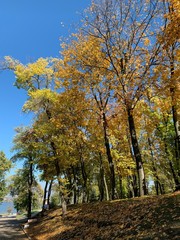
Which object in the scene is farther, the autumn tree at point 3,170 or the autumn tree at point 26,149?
the autumn tree at point 3,170

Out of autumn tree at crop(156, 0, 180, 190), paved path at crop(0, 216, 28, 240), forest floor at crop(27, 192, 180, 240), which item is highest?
autumn tree at crop(156, 0, 180, 190)

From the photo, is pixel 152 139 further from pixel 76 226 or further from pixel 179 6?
pixel 179 6

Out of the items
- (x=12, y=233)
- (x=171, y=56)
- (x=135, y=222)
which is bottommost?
(x=12, y=233)

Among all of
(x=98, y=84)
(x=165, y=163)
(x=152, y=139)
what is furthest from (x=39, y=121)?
(x=165, y=163)

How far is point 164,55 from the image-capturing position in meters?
12.5

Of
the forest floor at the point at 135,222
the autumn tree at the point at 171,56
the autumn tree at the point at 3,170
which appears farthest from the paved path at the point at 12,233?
the autumn tree at the point at 3,170

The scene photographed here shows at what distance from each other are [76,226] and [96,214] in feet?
4.82

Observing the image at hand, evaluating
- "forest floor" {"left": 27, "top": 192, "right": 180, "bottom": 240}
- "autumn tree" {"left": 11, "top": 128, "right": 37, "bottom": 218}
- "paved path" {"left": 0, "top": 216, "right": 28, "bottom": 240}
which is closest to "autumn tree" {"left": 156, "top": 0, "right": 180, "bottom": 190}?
"forest floor" {"left": 27, "top": 192, "right": 180, "bottom": 240}

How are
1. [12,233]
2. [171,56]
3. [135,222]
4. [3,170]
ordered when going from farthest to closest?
[3,170], [12,233], [171,56], [135,222]

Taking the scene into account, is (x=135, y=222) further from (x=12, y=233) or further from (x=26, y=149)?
(x=26, y=149)

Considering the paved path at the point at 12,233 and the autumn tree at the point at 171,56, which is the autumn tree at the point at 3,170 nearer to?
the paved path at the point at 12,233

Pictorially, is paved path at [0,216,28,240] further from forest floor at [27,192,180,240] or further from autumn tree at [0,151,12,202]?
autumn tree at [0,151,12,202]

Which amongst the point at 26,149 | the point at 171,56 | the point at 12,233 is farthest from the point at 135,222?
the point at 26,149

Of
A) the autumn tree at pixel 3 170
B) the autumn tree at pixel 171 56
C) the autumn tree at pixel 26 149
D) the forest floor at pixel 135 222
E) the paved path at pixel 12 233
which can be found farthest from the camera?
the autumn tree at pixel 3 170
